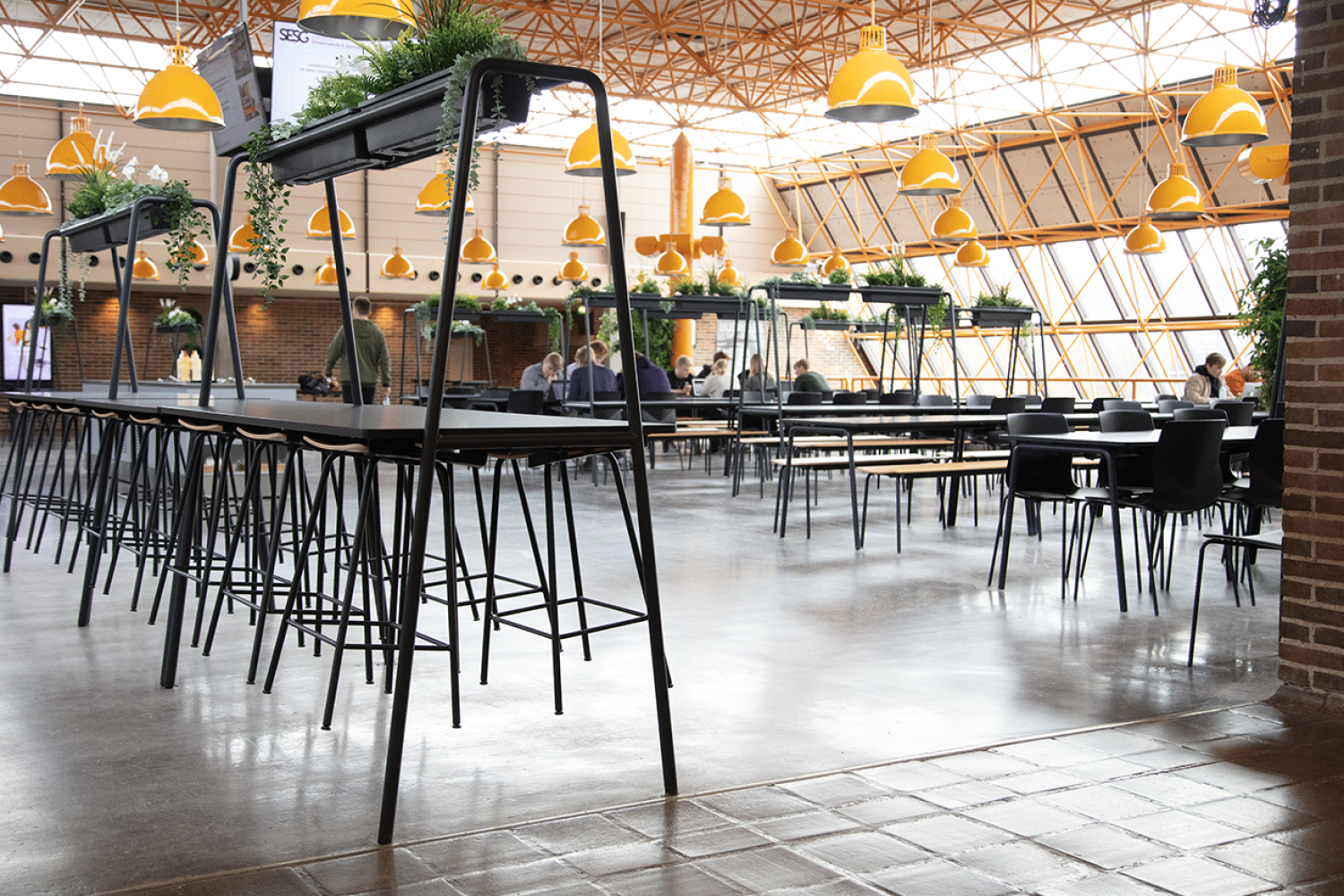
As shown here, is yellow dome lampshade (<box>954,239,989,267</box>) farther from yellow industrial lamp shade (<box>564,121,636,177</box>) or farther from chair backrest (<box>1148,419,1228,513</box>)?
chair backrest (<box>1148,419,1228,513</box>)

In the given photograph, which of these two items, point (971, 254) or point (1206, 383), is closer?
point (1206, 383)

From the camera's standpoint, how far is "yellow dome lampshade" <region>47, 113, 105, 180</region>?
691cm

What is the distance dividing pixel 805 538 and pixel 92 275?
13.9 meters

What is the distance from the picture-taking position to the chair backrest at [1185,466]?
5074mm

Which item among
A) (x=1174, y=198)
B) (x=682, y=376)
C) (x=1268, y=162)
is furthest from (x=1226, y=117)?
(x=682, y=376)

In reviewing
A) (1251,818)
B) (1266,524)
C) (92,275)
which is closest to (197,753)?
(1251,818)

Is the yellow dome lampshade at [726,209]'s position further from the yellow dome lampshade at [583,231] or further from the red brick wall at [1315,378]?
the red brick wall at [1315,378]

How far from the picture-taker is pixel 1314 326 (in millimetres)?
3393

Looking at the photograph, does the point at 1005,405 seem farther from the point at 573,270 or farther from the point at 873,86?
the point at 573,270

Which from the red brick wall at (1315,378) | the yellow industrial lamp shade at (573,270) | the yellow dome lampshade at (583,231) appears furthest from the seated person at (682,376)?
the red brick wall at (1315,378)

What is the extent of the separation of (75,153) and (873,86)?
4713mm

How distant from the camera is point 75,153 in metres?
7.03

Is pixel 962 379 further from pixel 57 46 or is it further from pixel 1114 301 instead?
pixel 57 46

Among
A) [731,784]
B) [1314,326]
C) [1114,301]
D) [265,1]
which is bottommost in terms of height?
[731,784]
